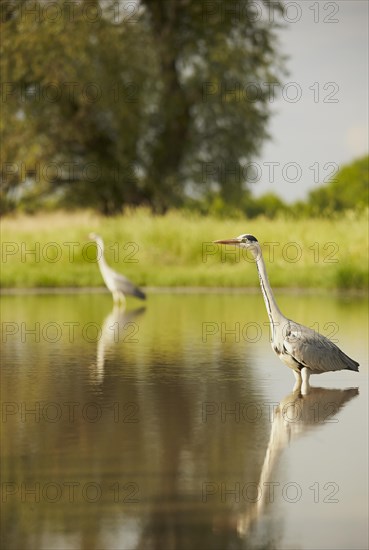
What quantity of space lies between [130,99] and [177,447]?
32.5 metres

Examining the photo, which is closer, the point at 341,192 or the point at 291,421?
the point at 291,421

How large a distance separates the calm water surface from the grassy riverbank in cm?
1076

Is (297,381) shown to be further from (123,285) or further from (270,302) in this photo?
(123,285)

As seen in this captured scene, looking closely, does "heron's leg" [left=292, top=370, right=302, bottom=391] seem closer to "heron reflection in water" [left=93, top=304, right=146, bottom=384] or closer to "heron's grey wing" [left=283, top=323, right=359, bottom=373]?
"heron's grey wing" [left=283, top=323, right=359, bottom=373]

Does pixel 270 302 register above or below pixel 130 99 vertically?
below

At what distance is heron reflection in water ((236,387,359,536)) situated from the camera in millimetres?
5722

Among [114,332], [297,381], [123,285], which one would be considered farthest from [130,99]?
[297,381]

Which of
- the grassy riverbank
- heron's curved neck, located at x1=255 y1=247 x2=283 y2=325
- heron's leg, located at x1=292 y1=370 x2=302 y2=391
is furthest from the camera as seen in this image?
the grassy riverbank

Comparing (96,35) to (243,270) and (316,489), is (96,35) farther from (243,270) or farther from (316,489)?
(316,489)

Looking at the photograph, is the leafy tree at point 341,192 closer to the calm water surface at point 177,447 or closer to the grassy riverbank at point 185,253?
the grassy riverbank at point 185,253

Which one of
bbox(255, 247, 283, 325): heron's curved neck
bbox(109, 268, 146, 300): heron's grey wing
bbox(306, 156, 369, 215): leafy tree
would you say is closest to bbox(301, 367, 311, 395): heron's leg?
bbox(255, 247, 283, 325): heron's curved neck

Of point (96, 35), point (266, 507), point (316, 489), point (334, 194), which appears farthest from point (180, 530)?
point (334, 194)

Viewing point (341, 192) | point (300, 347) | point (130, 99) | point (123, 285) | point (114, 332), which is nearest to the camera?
point (300, 347)

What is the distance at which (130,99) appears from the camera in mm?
39000
